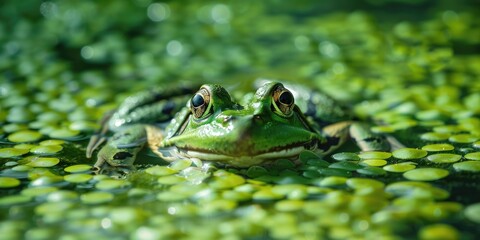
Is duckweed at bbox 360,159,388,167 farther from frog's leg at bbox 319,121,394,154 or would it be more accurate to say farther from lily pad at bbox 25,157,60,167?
lily pad at bbox 25,157,60,167

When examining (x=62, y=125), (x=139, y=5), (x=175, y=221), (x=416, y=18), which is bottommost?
(x=175, y=221)

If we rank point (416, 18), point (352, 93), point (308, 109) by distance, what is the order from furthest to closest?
point (416, 18) → point (352, 93) → point (308, 109)

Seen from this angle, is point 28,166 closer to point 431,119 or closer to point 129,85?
point 129,85

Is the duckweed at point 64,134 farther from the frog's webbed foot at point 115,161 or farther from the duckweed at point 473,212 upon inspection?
the duckweed at point 473,212

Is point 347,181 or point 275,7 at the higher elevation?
point 275,7

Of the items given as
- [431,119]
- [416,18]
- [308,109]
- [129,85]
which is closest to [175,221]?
[308,109]

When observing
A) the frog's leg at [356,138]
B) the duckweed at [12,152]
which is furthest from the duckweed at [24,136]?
the frog's leg at [356,138]

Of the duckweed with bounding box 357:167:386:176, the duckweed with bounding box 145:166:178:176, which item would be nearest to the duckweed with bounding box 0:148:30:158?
the duckweed with bounding box 145:166:178:176
